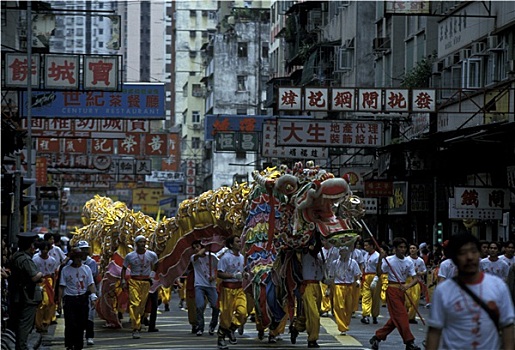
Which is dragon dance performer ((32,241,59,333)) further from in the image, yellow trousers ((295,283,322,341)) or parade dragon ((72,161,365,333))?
yellow trousers ((295,283,322,341))

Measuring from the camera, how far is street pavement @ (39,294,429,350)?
57.9ft

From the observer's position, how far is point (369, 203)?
41250 millimetres

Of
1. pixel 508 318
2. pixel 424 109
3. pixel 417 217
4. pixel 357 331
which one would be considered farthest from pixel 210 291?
pixel 417 217

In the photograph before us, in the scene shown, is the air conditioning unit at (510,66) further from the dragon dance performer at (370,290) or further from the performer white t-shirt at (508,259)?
the performer white t-shirt at (508,259)

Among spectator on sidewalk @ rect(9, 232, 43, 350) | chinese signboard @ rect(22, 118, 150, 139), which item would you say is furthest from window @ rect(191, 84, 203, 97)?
spectator on sidewalk @ rect(9, 232, 43, 350)

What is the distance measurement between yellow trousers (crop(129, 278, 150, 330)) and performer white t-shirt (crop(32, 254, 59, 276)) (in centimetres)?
165

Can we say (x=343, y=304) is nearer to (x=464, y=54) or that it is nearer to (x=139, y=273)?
(x=139, y=273)

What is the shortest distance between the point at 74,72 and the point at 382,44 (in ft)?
69.3

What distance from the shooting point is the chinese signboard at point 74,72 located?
26.5 m

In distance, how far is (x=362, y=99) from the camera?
28.2m

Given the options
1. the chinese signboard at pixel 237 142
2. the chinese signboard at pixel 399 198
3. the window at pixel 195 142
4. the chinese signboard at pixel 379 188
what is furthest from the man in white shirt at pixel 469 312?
the window at pixel 195 142

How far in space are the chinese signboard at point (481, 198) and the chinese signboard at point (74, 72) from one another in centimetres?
763

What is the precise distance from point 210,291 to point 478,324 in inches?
467

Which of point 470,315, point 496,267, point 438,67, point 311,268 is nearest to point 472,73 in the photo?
point 438,67
